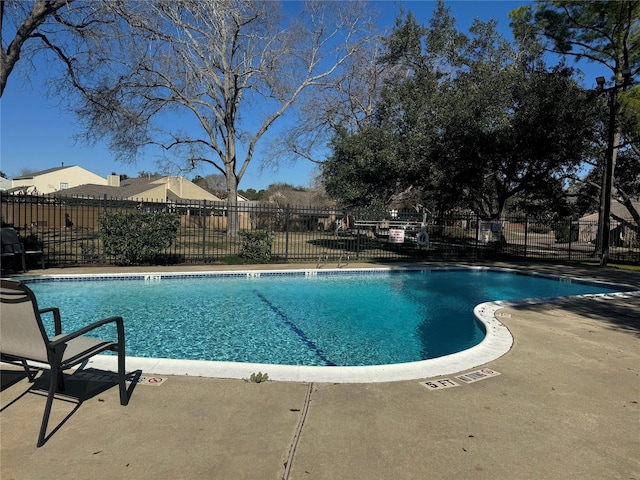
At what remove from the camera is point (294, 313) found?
8.21 m

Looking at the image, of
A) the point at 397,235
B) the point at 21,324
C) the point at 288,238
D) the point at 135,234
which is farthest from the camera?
the point at 288,238

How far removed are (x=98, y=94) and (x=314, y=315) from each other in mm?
13892

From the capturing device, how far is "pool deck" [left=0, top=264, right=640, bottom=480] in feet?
7.85

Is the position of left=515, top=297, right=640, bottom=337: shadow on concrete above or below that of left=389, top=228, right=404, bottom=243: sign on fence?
below

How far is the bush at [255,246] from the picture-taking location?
14219 mm

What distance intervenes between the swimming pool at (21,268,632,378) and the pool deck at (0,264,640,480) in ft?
3.04

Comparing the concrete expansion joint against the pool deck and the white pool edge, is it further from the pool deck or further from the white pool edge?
the white pool edge

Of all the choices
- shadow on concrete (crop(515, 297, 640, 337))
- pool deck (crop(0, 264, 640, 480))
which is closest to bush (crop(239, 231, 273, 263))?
shadow on concrete (crop(515, 297, 640, 337))

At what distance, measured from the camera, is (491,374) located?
13.4ft

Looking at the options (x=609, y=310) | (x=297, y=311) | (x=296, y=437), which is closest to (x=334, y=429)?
(x=296, y=437)

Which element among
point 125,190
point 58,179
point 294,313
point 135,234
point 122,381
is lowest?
point 294,313

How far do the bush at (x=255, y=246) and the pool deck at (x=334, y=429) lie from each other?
1051cm

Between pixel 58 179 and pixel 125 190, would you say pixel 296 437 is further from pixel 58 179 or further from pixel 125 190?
pixel 58 179

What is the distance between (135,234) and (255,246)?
3.97 m
